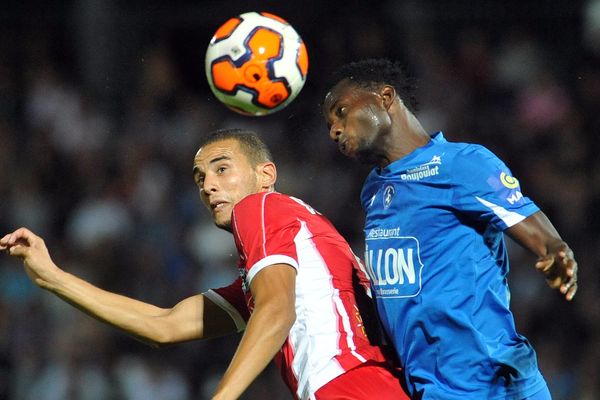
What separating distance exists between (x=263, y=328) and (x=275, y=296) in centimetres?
15

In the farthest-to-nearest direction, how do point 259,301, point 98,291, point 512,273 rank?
point 512,273 < point 98,291 < point 259,301

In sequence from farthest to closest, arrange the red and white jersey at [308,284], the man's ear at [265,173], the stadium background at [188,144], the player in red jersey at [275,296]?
1. the stadium background at [188,144]
2. the man's ear at [265,173]
3. the red and white jersey at [308,284]
4. the player in red jersey at [275,296]

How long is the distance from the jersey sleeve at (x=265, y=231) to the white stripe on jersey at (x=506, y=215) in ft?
A: 2.55

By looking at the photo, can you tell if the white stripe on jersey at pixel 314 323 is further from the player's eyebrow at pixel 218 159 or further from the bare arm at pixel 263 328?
the player's eyebrow at pixel 218 159

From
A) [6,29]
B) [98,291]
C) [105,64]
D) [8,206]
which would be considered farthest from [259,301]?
[6,29]

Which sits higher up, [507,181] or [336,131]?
[336,131]

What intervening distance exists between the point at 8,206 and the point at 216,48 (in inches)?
217

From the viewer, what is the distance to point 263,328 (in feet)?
12.2

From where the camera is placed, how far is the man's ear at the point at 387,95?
461 centimetres

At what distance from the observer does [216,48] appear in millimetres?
5062

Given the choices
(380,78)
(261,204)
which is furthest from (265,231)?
(380,78)

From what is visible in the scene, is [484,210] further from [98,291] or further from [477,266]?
[98,291]

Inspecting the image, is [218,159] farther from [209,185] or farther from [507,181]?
[507,181]

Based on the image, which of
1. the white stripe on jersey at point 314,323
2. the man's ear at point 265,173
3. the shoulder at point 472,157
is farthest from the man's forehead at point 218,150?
the shoulder at point 472,157
